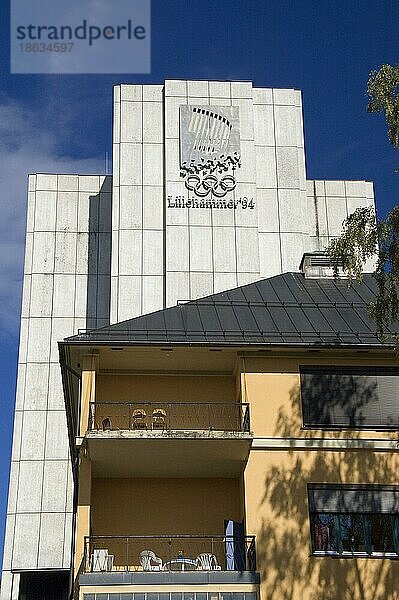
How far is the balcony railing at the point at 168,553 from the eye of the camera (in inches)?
832

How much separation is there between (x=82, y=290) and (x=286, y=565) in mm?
24999

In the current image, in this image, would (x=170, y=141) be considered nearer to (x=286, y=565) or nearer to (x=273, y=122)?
(x=273, y=122)

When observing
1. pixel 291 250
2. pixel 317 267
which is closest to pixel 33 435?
pixel 291 250

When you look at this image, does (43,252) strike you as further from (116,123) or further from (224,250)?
(224,250)

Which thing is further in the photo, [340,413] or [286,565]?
[340,413]

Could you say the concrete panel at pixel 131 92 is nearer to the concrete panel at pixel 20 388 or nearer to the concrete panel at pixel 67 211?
the concrete panel at pixel 67 211

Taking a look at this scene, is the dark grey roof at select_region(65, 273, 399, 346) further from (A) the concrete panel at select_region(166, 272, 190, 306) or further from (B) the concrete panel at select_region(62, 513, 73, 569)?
(B) the concrete panel at select_region(62, 513, 73, 569)

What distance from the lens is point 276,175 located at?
44.3 meters

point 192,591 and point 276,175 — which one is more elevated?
point 276,175

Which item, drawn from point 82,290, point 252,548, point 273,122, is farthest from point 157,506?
point 273,122

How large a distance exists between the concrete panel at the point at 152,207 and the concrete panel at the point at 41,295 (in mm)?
5563

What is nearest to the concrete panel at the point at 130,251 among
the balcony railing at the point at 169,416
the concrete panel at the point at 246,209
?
the concrete panel at the point at 246,209

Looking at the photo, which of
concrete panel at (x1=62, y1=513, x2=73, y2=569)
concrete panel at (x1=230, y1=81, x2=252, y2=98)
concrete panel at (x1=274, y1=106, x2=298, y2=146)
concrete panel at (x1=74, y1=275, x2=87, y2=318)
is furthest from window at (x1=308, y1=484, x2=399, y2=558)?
concrete panel at (x1=230, y1=81, x2=252, y2=98)

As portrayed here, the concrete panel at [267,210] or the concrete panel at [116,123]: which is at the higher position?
the concrete panel at [116,123]
